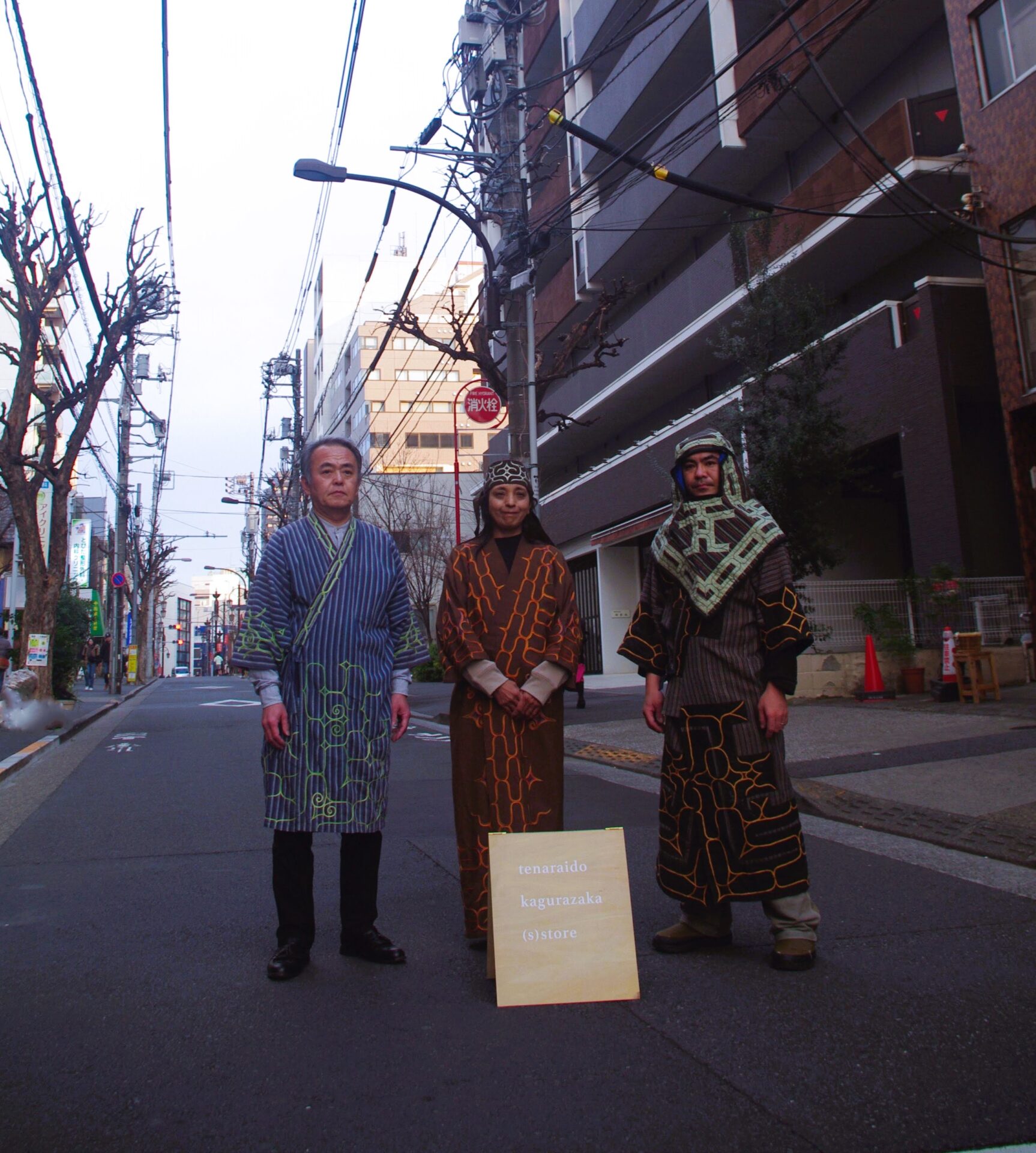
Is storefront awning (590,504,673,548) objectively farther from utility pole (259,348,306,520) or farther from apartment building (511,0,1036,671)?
utility pole (259,348,306,520)

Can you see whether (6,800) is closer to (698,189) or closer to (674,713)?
(674,713)

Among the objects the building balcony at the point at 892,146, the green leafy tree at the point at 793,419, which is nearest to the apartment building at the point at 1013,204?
the building balcony at the point at 892,146

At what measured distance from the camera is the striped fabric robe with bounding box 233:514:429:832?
3.33 metres

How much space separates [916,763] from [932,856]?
272 cm

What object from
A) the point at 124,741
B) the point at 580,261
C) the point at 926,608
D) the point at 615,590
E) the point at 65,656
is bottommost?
the point at 124,741

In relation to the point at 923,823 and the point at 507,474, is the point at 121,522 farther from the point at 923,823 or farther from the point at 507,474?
the point at 507,474

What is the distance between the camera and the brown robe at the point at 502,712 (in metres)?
3.47

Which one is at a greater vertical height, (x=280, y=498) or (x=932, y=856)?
(x=280, y=498)

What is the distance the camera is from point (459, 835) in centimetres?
356

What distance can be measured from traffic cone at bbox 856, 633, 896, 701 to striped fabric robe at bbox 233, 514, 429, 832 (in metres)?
9.97

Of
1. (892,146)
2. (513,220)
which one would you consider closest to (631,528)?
(892,146)

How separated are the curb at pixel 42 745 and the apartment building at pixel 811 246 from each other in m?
7.69

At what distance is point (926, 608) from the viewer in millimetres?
12977

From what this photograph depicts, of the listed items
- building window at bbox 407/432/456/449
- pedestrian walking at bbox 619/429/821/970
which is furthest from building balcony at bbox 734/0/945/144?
building window at bbox 407/432/456/449
